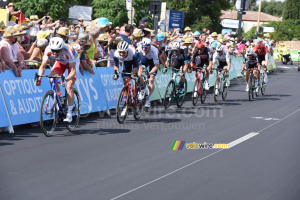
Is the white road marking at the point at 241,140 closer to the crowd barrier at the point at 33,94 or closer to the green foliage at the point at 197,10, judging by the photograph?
the crowd barrier at the point at 33,94

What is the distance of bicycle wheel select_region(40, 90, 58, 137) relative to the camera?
401 inches

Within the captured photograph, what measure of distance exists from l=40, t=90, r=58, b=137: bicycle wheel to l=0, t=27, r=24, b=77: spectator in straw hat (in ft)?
3.87

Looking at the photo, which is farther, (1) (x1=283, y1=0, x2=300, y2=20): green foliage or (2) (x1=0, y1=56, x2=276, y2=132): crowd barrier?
(1) (x1=283, y1=0, x2=300, y2=20): green foliage

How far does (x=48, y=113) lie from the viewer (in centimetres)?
1027

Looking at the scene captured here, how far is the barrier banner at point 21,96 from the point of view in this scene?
10.7 meters

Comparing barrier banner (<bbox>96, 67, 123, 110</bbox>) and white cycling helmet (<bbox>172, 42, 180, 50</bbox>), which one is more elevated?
white cycling helmet (<bbox>172, 42, 180, 50</bbox>)

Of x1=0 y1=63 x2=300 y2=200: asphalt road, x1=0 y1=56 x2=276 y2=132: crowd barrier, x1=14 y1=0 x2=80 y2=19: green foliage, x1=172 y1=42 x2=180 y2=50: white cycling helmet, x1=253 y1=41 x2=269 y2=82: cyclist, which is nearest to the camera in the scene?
x1=0 y1=63 x2=300 y2=200: asphalt road

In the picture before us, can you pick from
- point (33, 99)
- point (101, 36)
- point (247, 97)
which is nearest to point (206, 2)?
point (247, 97)

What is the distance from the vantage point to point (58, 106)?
34.7 ft

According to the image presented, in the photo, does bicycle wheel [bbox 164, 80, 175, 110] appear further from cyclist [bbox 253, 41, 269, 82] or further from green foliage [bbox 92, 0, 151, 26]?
green foliage [bbox 92, 0, 151, 26]

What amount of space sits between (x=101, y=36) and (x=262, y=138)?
6.18m

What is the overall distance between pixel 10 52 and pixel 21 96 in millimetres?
962

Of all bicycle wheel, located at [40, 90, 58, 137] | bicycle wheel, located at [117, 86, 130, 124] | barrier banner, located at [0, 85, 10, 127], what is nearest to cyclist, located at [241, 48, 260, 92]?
bicycle wheel, located at [117, 86, 130, 124]

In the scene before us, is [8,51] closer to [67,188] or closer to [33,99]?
[33,99]
